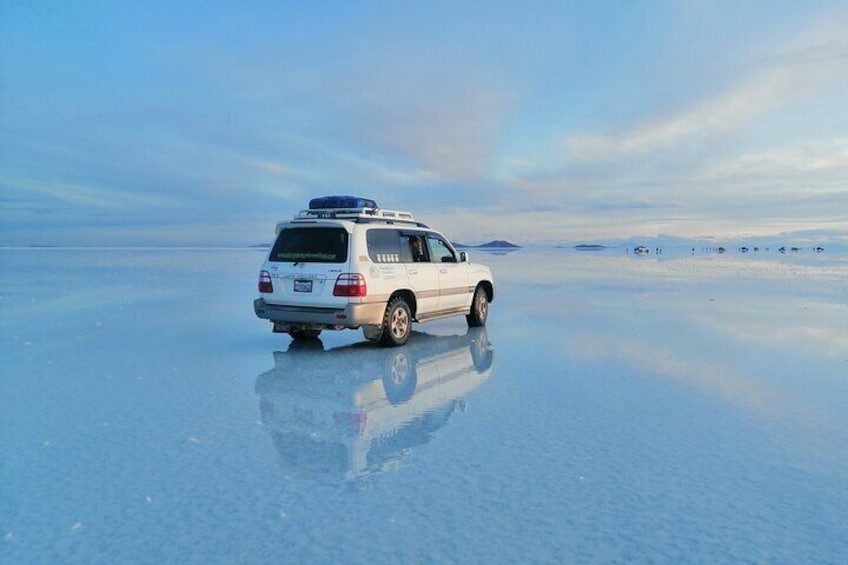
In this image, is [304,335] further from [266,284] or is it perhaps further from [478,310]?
[478,310]

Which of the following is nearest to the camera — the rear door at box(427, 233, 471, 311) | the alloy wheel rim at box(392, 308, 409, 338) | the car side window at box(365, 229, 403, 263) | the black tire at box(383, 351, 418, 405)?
the black tire at box(383, 351, 418, 405)

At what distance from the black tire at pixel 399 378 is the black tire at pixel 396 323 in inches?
17.2

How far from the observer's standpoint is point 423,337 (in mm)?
11766

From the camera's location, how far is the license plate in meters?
9.83

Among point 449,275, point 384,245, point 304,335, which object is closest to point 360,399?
point 384,245

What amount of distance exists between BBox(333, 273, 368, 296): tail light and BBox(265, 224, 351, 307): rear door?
0.09m

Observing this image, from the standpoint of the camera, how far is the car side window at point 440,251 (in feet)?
38.5

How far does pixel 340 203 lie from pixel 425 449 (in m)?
6.13

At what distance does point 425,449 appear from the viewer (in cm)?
539

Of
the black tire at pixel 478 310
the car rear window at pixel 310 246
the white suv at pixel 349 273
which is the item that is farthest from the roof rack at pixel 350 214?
the black tire at pixel 478 310

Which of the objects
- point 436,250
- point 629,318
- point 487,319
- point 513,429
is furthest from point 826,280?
point 513,429

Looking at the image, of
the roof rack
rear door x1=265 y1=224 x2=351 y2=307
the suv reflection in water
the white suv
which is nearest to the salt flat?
the suv reflection in water

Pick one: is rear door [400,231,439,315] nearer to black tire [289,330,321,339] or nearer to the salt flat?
the salt flat

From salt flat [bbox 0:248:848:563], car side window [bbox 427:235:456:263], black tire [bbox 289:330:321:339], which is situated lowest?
salt flat [bbox 0:248:848:563]
